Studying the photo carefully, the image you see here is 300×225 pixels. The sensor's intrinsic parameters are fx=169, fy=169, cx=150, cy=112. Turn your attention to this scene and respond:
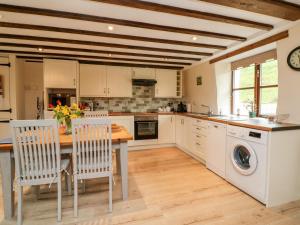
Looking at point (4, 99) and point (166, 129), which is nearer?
point (4, 99)

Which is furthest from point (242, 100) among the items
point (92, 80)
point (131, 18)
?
point (92, 80)

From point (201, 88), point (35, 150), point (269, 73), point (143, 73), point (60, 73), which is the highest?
point (143, 73)

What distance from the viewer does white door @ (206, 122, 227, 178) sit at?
8.73ft

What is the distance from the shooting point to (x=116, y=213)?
6.11 feet

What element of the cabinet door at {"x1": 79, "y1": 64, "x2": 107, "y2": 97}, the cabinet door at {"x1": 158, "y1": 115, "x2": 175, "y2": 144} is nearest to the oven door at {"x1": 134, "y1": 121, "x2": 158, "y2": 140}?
the cabinet door at {"x1": 158, "y1": 115, "x2": 175, "y2": 144}

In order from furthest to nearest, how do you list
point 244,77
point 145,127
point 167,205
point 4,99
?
point 145,127 → point 4,99 → point 244,77 → point 167,205

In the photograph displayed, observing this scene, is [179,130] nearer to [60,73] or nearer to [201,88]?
[201,88]

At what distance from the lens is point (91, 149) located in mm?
1796

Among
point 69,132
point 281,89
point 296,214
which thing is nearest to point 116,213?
point 69,132

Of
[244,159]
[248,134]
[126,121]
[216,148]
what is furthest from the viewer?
[126,121]

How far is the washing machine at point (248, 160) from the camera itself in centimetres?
199

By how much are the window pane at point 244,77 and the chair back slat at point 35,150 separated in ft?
11.1

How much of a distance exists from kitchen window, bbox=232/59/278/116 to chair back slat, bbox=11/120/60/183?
3230mm

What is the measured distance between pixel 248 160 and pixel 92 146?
202cm
